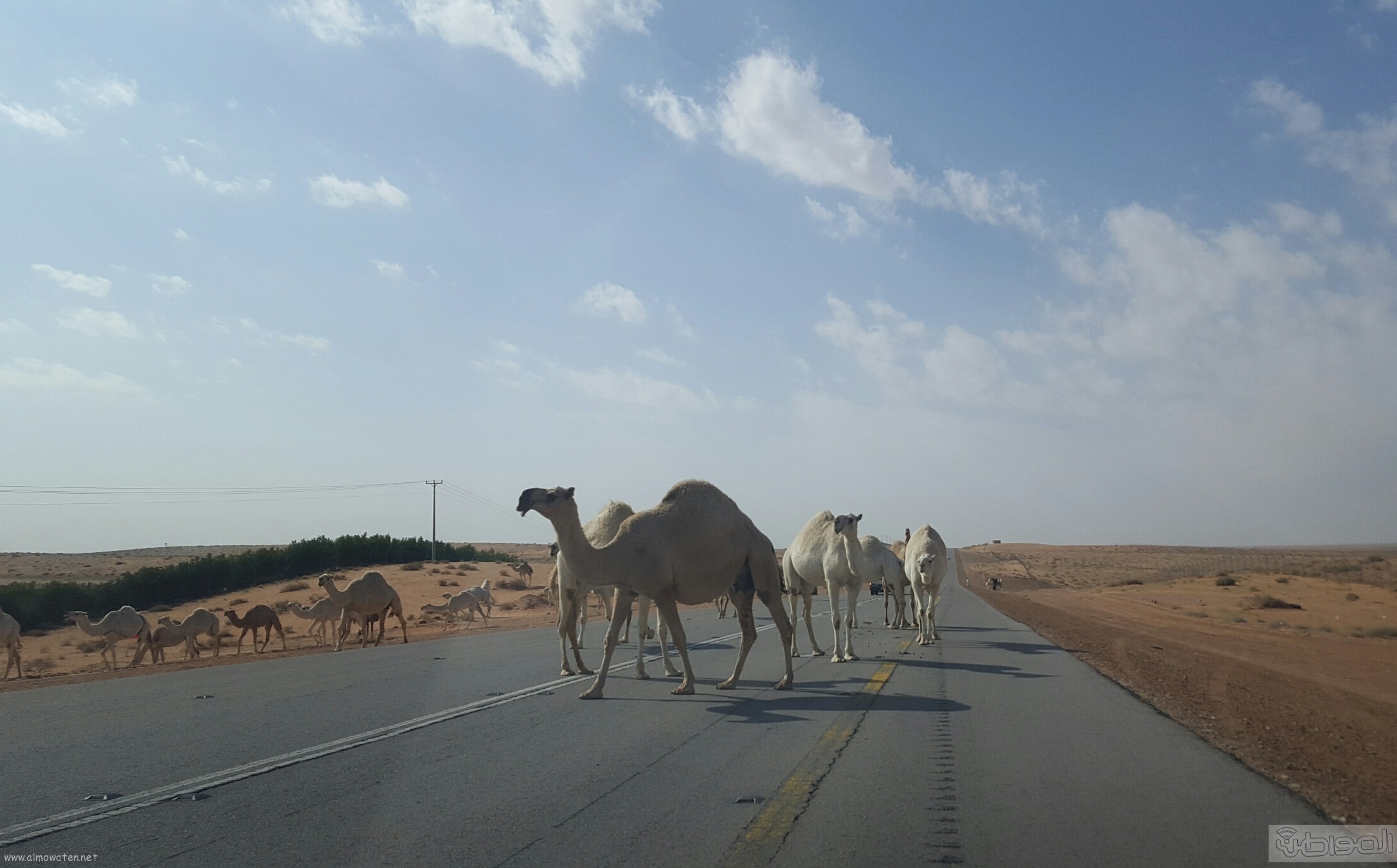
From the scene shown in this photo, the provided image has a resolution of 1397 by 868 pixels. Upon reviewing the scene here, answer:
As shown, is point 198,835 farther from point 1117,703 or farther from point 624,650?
point 624,650

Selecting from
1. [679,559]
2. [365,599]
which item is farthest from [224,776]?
[365,599]

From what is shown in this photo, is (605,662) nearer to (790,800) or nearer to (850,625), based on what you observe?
(790,800)

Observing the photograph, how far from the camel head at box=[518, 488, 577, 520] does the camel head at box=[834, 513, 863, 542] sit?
6.63 meters

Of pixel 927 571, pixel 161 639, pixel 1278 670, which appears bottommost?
pixel 1278 670

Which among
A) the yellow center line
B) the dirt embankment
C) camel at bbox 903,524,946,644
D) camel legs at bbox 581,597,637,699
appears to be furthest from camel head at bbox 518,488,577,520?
camel at bbox 903,524,946,644

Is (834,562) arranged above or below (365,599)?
above

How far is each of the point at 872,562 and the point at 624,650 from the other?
520 centimetres

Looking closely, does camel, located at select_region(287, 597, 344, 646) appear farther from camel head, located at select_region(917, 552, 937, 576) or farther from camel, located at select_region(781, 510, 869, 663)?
camel head, located at select_region(917, 552, 937, 576)

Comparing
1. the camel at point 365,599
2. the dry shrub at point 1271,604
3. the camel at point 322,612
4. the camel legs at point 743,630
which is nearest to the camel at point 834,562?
the camel legs at point 743,630

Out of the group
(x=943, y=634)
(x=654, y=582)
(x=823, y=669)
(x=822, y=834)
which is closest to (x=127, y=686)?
(x=654, y=582)

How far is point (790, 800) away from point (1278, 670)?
14286mm

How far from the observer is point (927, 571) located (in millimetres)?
19109

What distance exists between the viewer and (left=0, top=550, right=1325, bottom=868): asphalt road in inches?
199

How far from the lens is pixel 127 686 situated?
40.8 ft
